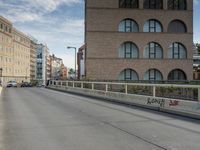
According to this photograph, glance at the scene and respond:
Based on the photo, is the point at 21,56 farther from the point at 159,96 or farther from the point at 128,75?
the point at 159,96

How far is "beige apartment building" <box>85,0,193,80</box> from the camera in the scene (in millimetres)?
56094

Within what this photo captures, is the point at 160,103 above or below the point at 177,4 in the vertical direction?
below

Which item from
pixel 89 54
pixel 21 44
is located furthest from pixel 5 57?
pixel 89 54

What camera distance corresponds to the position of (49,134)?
10.1 meters

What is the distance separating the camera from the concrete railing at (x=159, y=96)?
607 inches

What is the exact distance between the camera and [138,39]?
188 ft

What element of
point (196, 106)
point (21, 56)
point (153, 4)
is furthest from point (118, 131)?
point (21, 56)

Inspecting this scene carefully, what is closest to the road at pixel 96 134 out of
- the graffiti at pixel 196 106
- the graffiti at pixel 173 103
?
the graffiti at pixel 196 106

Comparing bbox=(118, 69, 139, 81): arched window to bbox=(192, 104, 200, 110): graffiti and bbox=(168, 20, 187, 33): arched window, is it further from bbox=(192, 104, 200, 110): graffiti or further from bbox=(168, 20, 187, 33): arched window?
bbox=(192, 104, 200, 110): graffiti

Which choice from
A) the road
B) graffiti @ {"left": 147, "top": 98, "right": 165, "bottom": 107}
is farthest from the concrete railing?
the road

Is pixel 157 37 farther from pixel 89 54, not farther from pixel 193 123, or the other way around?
pixel 193 123

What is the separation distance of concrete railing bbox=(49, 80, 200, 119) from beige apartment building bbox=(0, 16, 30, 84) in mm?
94054

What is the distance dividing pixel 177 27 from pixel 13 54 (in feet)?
284

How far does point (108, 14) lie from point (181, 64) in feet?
46.2
